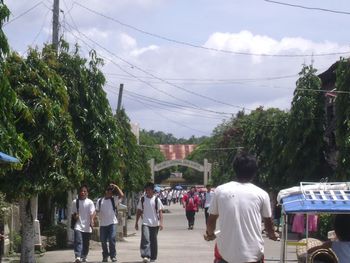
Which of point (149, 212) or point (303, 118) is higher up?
point (303, 118)

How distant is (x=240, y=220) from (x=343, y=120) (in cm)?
1610

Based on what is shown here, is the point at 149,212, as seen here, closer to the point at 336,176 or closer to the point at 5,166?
the point at 5,166

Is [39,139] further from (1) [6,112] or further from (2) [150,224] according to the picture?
(1) [6,112]

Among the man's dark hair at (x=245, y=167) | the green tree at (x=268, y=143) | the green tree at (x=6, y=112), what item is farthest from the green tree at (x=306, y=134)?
the man's dark hair at (x=245, y=167)

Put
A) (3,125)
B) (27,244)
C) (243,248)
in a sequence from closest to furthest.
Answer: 1. (243,248)
2. (3,125)
3. (27,244)

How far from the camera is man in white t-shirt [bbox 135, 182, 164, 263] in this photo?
16.8m

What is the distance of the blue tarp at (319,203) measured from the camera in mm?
7957

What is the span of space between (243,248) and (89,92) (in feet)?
44.0

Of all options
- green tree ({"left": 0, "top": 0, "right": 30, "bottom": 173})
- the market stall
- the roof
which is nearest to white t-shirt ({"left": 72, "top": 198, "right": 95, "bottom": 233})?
green tree ({"left": 0, "top": 0, "right": 30, "bottom": 173})

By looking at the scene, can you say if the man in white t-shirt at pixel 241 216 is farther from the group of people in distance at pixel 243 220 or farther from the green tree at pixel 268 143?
the green tree at pixel 268 143

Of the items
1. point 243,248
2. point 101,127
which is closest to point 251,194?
point 243,248

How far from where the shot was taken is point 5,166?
11.6 meters

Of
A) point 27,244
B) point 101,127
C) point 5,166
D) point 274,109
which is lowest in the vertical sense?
point 27,244

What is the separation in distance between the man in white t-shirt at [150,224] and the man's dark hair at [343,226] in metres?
8.65
